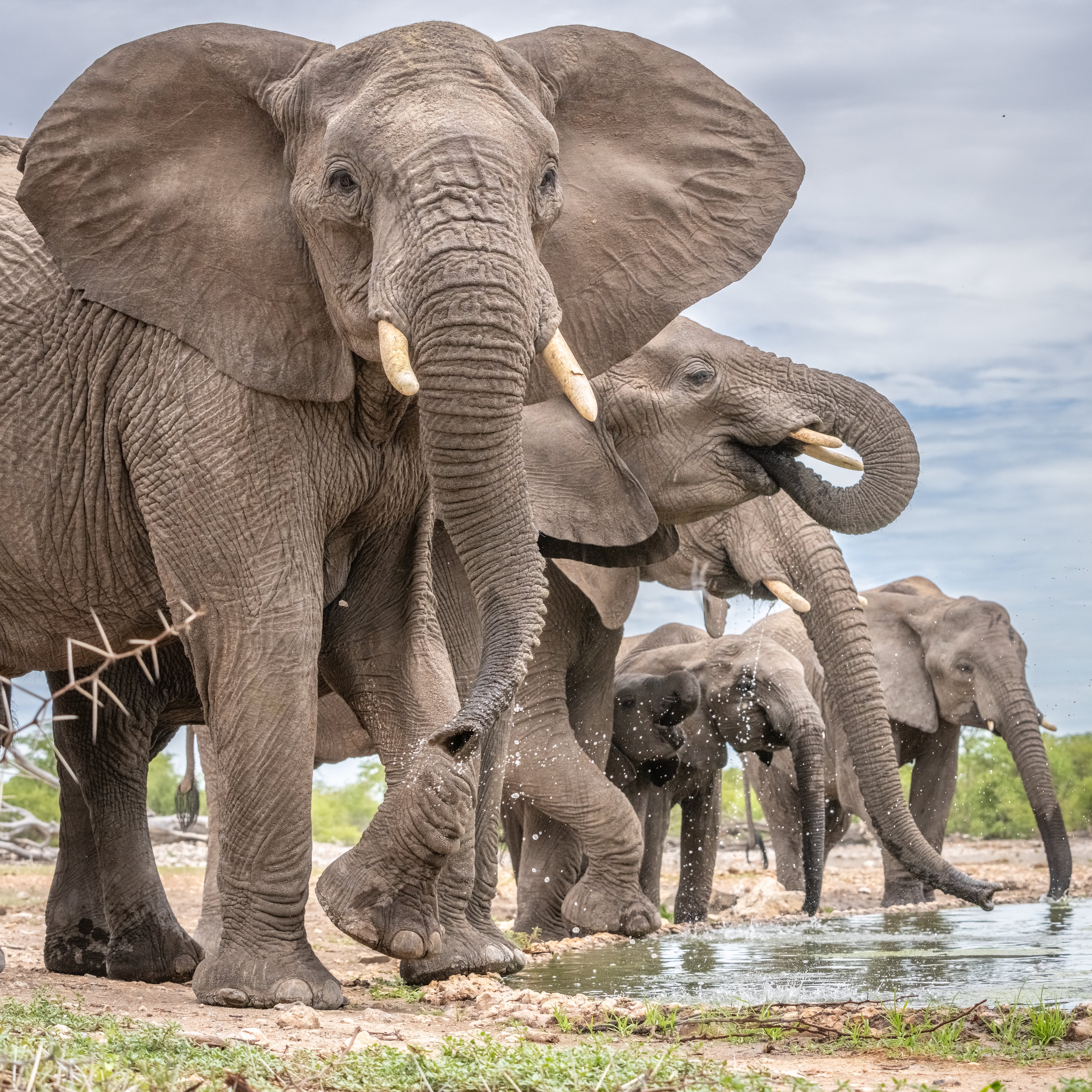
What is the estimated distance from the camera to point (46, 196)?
5766 mm

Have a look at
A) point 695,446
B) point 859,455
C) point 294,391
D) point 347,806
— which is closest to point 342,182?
point 294,391

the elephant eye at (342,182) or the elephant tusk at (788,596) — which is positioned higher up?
the elephant eye at (342,182)

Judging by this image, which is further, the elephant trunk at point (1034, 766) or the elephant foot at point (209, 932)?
the elephant trunk at point (1034, 766)

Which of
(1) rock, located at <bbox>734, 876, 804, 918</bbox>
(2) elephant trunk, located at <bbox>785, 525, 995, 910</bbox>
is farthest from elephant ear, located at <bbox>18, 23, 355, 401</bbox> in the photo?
(1) rock, located at <bbox>734, 876, 804, 918</bbox>

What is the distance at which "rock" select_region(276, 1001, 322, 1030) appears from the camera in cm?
466

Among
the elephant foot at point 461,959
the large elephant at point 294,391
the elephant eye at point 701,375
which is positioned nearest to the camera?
the large elephant at point 294,391

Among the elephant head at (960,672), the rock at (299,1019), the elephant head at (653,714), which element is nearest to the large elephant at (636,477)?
the elephant head at (653,714)

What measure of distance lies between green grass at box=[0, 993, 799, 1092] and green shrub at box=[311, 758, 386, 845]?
83.9 ft

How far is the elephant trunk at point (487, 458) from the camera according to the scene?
482 cm

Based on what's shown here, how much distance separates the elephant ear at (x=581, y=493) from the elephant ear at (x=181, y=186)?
298cm

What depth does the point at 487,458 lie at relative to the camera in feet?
16.5

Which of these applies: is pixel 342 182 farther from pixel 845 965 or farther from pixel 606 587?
pixel 606 587

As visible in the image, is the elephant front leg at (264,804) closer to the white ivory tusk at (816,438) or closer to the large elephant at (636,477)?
the large elephant at (636,477)

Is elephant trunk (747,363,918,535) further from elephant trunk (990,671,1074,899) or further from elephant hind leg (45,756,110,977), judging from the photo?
elephant trunk (990,671,1074,899)
